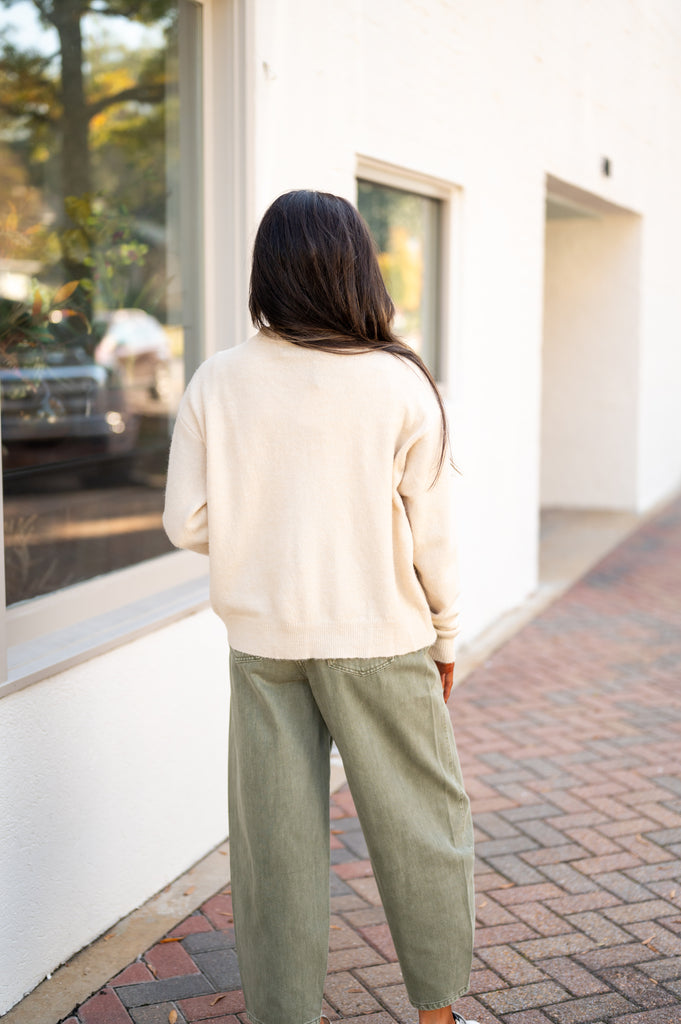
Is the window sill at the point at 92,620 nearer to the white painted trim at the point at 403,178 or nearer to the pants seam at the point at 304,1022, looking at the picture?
the pants seam at the point at 304,1022

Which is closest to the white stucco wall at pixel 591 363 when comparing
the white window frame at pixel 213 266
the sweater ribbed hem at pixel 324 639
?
the white window frame at pixel 213 266

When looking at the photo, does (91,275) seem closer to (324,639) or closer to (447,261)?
(447,261)

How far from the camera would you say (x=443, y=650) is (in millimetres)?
2203

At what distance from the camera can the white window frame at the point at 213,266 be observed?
307 cm

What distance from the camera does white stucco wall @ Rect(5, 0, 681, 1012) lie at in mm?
2692

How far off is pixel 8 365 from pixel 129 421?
7.47 feet

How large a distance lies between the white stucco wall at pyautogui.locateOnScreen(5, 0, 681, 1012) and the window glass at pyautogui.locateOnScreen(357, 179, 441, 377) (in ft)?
0.48

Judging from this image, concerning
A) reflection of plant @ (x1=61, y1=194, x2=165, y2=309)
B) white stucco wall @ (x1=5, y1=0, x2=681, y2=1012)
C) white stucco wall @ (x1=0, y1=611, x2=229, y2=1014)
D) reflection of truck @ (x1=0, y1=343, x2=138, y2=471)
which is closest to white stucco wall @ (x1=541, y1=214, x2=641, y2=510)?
white stucco wall @ (x1=5, y1=0, x2=681, y2=1012)

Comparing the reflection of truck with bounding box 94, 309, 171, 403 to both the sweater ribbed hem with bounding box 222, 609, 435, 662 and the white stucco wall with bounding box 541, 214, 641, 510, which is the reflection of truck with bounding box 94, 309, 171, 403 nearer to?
the sweater ribbed hem with bounding box 222, 609, 435, 662

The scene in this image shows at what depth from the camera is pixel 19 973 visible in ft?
8.36

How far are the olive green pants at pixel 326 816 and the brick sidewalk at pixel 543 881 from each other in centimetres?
49

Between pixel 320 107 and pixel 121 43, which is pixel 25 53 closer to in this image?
pixel 121 43

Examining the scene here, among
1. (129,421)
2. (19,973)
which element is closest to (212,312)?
(19,973)

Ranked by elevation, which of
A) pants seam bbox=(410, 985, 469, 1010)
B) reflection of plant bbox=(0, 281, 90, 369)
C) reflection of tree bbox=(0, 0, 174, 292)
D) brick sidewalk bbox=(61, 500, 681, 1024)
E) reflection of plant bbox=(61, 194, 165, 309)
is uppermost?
reflection of tree bbox=(0, 0, 174, 292)
